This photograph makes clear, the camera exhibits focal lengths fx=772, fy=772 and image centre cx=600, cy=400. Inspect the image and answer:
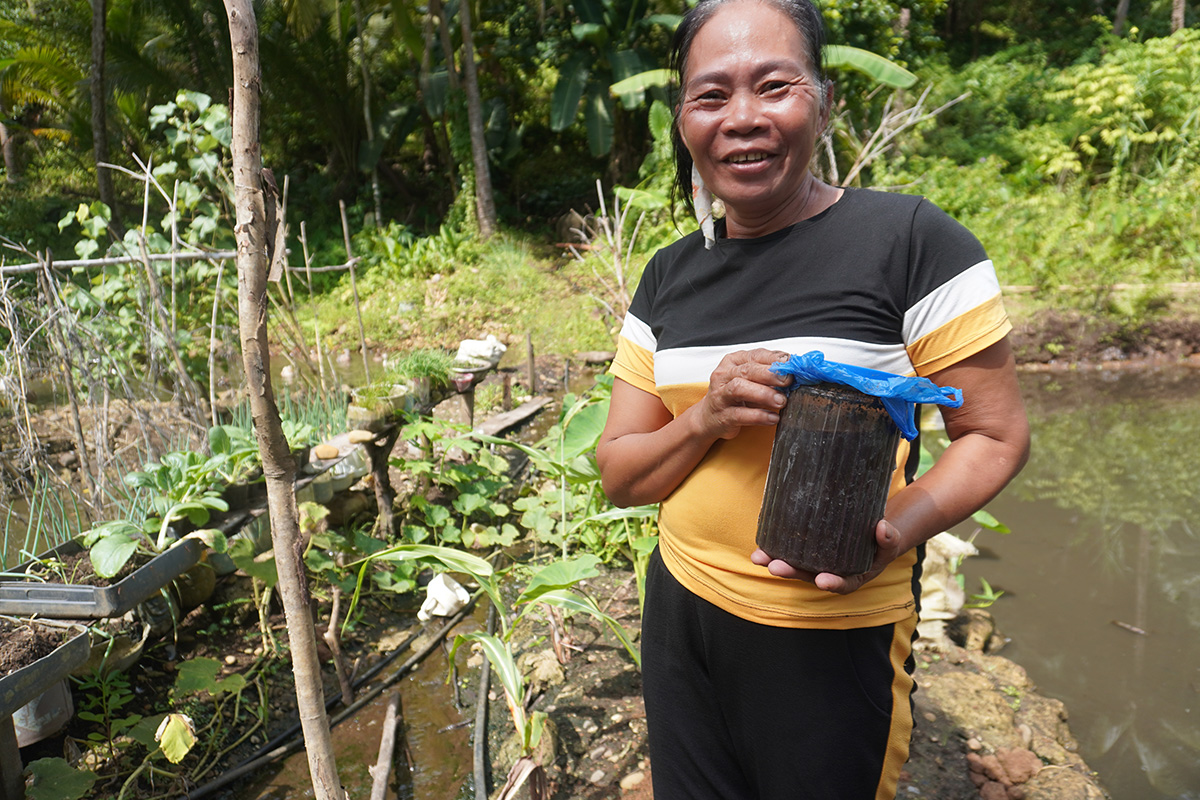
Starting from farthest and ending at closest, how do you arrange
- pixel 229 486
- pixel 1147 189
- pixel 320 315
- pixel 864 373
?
pixel 320 315, pixel 1147 189, pixel 229 486, pixel 864 373

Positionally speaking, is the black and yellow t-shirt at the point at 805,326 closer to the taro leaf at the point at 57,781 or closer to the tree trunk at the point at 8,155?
the taro leaf at the point at 57,781

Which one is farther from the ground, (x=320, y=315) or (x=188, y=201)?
(x=188, y=201)

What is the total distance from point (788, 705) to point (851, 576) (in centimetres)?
22

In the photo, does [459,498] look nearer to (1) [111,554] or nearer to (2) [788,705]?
(1) [111,554]

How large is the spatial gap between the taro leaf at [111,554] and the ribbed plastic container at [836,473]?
2061 mm

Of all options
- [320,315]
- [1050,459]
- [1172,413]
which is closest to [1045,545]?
[1050,459]

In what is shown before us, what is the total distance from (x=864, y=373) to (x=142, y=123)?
40.4 feet

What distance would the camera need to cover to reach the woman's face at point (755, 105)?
0.95 meters

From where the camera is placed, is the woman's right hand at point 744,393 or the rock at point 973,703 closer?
the woman's right hand at point 744,393

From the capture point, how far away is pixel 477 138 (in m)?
9.84

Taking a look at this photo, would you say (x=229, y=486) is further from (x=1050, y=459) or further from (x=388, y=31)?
(x=388, y=31)

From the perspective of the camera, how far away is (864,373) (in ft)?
2.71

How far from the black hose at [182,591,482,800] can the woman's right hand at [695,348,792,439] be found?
2.05 meters

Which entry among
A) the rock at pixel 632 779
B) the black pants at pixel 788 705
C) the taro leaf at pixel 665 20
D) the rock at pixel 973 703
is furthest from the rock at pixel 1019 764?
the taro leaf at pixel 665 20
